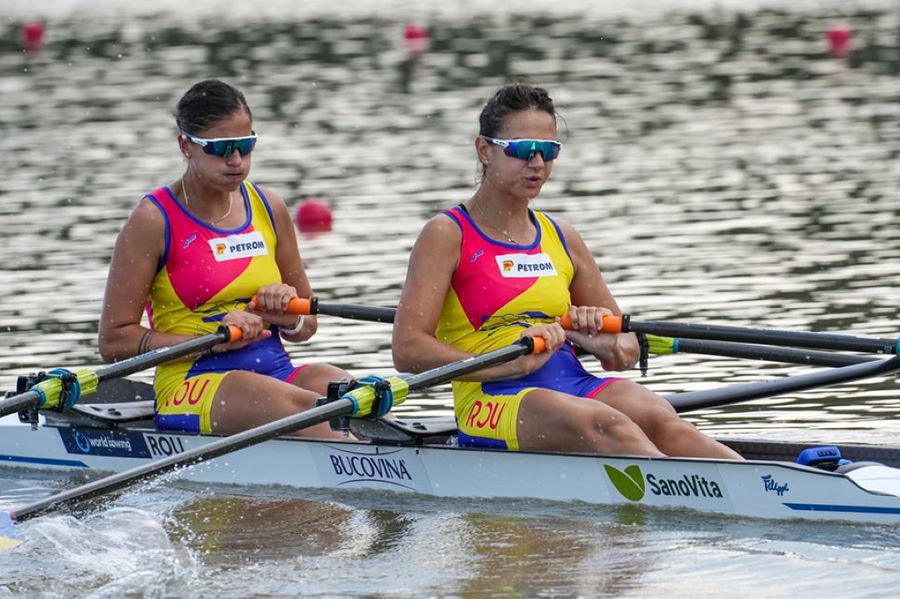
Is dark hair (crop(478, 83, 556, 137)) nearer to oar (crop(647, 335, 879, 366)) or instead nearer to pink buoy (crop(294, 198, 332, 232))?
oar (crop(647, 335, 879, 366))

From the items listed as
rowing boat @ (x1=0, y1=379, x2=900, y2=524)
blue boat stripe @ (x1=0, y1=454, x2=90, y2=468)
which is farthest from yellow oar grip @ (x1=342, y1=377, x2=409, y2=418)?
blue boat stripe @ (x1=0, y1=454, x2=90, y2=468)

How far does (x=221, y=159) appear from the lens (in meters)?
8.15

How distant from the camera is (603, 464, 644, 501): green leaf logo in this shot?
7.29 meters

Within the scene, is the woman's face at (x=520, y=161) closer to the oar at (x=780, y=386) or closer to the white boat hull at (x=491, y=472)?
the white boat hull at (x=491, y=472)

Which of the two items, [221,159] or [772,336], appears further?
[221,159]

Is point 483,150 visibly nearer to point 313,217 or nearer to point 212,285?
point 212,285

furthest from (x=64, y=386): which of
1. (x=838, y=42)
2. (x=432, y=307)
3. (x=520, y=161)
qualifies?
(x=838, y=42)

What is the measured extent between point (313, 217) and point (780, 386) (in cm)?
842

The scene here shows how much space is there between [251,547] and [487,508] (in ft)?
3.44

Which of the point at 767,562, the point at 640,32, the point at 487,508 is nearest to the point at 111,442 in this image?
the point at 487,508

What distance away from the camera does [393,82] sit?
2714 centimetres

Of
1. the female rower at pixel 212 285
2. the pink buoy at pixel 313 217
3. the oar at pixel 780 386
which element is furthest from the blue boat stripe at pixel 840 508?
the pink buoy at pixel 313 217

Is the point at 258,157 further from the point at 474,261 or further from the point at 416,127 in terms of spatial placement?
the point at 474,261

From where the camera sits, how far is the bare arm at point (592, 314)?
7668 mm
